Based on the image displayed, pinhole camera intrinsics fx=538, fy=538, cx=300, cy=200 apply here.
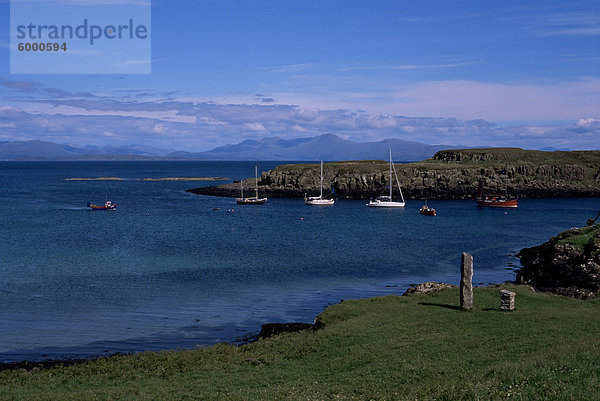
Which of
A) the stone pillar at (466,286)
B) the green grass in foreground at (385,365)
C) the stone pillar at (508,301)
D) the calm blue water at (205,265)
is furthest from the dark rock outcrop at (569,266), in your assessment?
the stone pillar at (466,286)

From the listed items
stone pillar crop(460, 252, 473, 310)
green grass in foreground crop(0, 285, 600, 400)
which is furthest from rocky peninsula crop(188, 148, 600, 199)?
green grass in foreground crop(0, 285, 600, 400)

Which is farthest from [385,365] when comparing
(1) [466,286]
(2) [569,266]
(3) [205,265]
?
(3) [205,265]

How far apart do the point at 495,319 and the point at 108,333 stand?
23.3 metres

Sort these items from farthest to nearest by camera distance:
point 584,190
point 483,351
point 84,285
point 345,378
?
1. point 584,190
2. point 84,285
3. point 483,351
4. point 345,378

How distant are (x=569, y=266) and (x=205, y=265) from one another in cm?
3444

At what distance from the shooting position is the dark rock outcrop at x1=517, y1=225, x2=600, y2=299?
41.4 metres

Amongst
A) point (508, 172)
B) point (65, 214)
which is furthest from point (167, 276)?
point (508, 172)

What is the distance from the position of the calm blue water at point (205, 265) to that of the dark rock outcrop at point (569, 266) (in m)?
3.11

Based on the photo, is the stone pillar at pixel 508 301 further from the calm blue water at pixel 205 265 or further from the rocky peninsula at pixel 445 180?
the rocky peninsula at pixel 445 180

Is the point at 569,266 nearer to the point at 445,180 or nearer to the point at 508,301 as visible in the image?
the point at 508,301

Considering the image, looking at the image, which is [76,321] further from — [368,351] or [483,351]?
[483,351]

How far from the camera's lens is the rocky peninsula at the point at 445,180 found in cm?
15412

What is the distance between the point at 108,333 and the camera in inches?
1346

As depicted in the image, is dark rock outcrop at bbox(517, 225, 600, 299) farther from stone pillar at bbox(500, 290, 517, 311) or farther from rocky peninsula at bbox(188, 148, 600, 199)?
rocky peninsula at bbox(188, 148, 600, 199)
